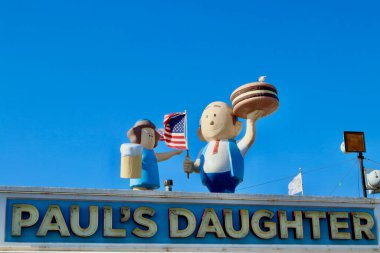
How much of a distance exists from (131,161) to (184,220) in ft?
7.73

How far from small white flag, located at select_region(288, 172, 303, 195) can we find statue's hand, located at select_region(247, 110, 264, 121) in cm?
397

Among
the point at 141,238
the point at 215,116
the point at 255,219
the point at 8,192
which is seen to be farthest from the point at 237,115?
the point at 8,192

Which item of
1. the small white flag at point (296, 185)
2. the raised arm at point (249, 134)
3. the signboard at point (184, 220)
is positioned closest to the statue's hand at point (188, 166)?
the raised arm at point (249, 134)

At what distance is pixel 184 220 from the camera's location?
45.6ft

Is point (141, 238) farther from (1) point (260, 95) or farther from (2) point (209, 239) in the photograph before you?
(1) point (260, 95)

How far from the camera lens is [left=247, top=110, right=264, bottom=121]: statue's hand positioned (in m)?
16.7

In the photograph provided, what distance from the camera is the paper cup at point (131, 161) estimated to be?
50.9ft

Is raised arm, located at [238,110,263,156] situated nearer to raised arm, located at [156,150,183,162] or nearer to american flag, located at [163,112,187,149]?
american flag, located at [163,112,187,149]

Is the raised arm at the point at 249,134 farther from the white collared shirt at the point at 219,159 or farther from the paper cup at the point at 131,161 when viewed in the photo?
the paper cup at the point at 131,161

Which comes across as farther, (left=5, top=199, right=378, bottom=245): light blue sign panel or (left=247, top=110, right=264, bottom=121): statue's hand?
(left=247, top=110, right=264, bottom=121): statue's hand

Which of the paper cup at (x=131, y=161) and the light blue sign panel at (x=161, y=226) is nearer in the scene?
the light blue sign panel at (x=161, y=226)

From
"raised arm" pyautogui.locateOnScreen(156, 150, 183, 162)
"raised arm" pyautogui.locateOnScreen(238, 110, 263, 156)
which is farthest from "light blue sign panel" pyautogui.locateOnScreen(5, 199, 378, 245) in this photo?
"raised arm" pyautogui.locateOnScreen(156, 150, 183, 162)

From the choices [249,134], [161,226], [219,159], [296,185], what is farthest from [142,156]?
[296,185]

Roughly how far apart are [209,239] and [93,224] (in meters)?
2.31
